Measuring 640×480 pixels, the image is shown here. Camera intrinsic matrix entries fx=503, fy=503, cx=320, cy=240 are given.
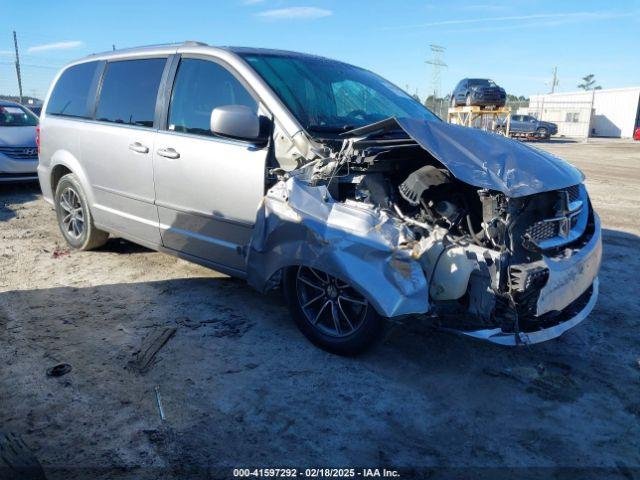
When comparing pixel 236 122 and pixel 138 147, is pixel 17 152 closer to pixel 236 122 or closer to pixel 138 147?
pixel 138 147

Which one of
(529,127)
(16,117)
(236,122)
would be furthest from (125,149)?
(529,127)

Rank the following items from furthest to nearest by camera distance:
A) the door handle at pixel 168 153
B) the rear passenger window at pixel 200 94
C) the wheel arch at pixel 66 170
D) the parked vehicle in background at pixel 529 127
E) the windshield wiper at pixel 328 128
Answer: the parked vehicle in background at pixel 529 127 < the wheel arch at pixel 66 170 < the door handle at pixel 168 153 < the rear passenger window at pixel 200 94 < the windshield wiper at pixel 328 128

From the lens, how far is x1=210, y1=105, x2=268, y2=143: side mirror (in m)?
3.22

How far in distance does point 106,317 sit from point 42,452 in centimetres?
155

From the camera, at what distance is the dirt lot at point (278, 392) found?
93.9 inches

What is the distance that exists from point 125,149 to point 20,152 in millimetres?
5591

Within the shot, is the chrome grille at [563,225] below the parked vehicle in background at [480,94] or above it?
below

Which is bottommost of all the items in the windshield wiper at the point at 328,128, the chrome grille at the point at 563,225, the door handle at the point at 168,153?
the chrome grille at the point at 563,225

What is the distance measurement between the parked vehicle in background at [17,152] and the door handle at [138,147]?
555 centimetres

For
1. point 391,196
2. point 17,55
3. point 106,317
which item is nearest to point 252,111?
point 391,196

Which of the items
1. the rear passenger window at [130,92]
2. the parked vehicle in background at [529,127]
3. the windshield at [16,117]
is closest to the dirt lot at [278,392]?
the rear passenger window at [130,92]

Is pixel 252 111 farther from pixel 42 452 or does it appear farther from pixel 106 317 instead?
pixel 42 452

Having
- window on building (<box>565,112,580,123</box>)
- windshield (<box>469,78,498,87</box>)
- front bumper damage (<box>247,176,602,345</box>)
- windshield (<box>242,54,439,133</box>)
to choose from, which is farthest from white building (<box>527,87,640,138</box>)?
front bumper damage (<box>247,176,602,345</box>)

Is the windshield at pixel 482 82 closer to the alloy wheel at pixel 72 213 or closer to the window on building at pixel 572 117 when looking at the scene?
the window on building at pixel 572 117
